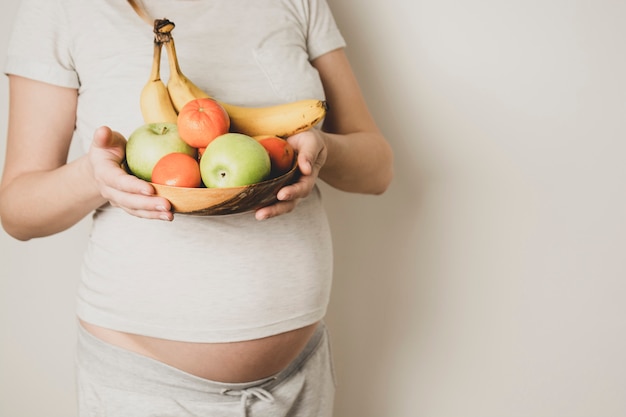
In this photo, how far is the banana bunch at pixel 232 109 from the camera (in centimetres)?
88

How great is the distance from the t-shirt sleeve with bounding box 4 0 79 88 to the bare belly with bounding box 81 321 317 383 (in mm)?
417

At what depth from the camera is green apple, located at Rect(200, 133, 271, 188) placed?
729 mm

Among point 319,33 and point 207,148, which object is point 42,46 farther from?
point 319,33

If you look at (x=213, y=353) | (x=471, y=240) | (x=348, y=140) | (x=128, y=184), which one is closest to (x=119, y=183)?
(x=128, y=184)

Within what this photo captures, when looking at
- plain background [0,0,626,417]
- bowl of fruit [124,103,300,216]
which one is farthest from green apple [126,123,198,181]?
plain background [0,0,626,417]

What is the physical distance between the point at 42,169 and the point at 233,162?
42 cm

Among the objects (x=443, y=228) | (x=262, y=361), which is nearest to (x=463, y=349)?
(x=443, y=228)

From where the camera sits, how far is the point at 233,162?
0.73m

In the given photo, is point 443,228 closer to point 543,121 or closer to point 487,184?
point 487,184

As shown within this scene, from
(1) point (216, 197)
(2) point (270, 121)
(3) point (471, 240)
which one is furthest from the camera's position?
(3) point (471, 240)

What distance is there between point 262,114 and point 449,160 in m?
0.78

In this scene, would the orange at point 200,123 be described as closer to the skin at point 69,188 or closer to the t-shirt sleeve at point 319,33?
the skin at point 69,188

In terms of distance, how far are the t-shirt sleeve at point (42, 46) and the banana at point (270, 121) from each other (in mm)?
279

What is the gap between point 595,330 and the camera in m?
1.66
